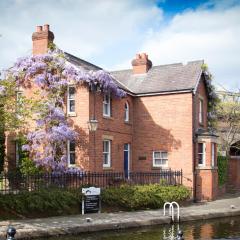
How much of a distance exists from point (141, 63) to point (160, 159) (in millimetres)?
7411

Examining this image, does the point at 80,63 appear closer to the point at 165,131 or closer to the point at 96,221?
the point at 165,131

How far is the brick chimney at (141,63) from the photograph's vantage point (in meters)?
32.5

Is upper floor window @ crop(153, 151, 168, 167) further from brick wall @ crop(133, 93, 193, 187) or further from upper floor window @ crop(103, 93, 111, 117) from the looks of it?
upper floor window @ crop(103, 93, 111, 117)

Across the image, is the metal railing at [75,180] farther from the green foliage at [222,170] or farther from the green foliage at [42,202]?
the green foliage at [222,170]

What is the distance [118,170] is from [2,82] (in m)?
11.4

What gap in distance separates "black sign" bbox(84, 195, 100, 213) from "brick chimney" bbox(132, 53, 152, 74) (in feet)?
48.1

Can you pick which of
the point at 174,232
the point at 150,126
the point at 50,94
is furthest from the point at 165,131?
the point at 174,232

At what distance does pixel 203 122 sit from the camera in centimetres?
3197

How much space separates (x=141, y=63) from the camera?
32594 mm

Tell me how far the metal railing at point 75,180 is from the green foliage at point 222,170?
4.75m

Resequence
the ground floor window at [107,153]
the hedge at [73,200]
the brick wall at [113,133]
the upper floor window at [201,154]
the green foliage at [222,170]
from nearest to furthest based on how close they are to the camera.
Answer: the hedge at [73,200], the brick wall at [113,133], the ground floor window at [107,153], the upper floor window at [201,154], the green foliage at [222,170]

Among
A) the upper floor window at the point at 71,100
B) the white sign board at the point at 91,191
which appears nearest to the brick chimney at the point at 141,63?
the upper floor window at the point at 71,100

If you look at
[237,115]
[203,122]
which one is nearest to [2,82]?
[203,122]

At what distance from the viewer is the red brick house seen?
85.4ft
